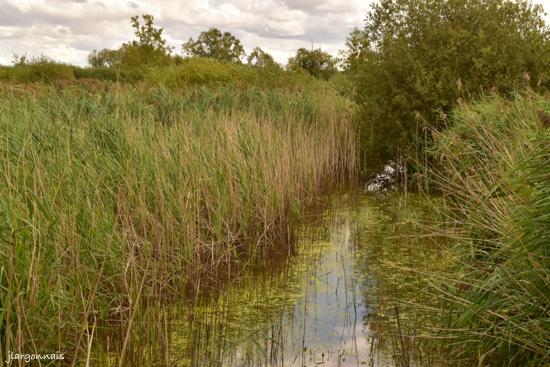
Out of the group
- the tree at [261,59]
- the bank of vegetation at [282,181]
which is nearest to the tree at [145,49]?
the tree at [261,59]

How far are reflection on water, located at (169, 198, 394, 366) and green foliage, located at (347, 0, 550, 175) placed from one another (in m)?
3.92

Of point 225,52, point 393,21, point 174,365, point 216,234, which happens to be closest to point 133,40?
point 225,52

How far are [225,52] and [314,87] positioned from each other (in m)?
23.2

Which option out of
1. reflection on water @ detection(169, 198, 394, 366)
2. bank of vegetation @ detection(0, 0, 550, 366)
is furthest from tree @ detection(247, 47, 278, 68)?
reflection on water @ detection(169, 198, 394, 366)

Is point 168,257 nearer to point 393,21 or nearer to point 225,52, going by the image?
point 393,21

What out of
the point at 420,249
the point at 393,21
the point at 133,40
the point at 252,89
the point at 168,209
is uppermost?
the point at 133,40

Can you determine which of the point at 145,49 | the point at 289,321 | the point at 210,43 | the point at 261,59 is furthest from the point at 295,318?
the point at 210,43

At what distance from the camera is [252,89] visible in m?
11.1

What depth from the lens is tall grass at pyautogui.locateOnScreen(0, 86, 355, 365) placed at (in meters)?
3.29

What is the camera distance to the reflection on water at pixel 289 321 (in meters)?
3.78

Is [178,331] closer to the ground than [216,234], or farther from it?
closer to the ground

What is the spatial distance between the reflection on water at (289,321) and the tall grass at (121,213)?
0.97ft

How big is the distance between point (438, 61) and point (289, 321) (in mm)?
6077

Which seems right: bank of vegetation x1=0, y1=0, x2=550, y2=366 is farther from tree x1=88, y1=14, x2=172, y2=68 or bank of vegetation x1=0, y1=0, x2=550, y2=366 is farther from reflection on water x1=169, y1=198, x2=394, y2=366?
tree x1=88, y1=14, x2=172, y2=68
